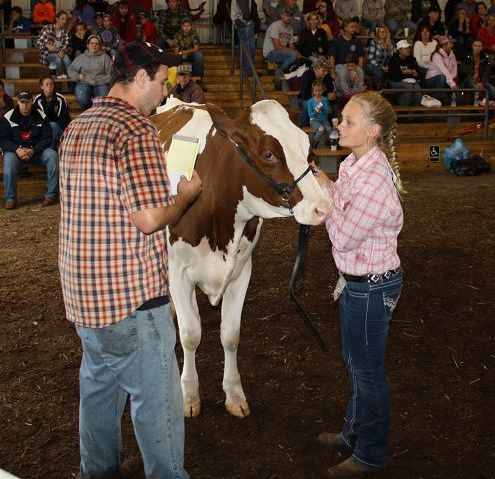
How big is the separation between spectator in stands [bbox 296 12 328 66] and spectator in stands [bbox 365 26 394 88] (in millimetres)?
980

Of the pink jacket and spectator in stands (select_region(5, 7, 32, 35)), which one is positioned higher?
spectator in stands (select_region(5, 7, 32, 35))

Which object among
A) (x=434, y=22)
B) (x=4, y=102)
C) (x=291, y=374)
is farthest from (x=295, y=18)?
(x=291, y=374)

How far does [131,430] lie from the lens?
3693 mm

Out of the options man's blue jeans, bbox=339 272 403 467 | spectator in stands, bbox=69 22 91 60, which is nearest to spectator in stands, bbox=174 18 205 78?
spectator in stands, bbox=69 22 91 60

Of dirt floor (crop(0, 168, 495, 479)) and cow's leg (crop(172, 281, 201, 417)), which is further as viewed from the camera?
cow's leg (crop(172, 281, 201, 417))

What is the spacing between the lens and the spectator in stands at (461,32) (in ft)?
52.3

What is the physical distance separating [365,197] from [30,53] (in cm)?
1236

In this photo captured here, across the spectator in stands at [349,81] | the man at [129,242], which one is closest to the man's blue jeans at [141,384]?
the man at [129,242]

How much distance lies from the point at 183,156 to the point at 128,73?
37cm

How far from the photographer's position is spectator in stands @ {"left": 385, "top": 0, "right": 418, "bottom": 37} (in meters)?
16.9

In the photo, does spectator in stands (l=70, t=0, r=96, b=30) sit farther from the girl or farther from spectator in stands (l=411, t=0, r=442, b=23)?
the girl

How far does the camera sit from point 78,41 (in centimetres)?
1248

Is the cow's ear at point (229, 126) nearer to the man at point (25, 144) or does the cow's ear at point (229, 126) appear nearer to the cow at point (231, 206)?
the cow at point (231, 206)

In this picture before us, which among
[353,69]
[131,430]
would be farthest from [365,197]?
[353,69]
